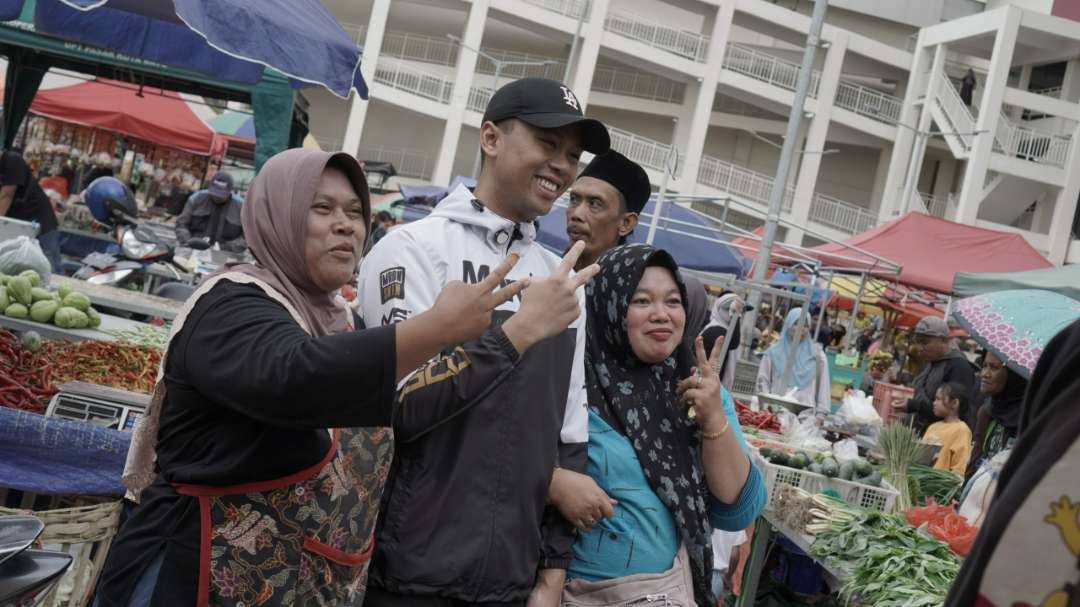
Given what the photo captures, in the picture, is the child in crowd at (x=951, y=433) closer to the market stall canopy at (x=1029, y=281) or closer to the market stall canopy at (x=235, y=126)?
the market stall canopy at (x=1029, y=281)

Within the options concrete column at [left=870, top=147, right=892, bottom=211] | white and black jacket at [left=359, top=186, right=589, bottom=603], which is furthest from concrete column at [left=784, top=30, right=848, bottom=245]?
white and black jacket at [left=359, top=186, right=589, bottom=603]

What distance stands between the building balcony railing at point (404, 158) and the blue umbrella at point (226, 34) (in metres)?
35.3

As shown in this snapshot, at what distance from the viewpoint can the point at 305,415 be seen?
80.7 inches

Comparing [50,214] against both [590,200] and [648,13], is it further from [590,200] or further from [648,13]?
[648,13]

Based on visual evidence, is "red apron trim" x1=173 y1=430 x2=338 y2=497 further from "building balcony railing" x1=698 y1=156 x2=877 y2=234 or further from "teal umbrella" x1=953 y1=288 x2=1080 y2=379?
"building balcony railing" x1=698 y1=156 x2=877 y2=234

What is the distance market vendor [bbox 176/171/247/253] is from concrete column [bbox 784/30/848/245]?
105 ft

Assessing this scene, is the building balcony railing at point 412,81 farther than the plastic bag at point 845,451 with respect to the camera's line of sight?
Yes

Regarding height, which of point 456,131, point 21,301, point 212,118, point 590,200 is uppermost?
point 456,131

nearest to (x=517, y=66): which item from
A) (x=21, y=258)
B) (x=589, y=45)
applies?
(x=589, y=45)

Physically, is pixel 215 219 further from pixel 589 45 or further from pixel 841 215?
pixel 841 215

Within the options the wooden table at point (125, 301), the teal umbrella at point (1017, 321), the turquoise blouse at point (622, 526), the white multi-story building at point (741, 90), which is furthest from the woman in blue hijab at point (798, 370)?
the white multi-story building at point (741, 90)

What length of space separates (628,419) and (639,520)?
305 mm

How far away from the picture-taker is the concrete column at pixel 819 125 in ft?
138

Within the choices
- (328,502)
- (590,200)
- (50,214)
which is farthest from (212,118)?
(328,502)
